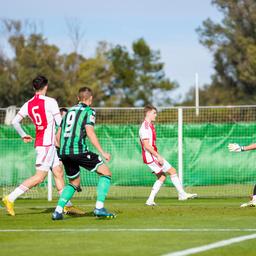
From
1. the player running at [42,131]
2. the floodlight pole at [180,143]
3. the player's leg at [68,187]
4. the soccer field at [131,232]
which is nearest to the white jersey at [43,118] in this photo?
the player running at [42,131]

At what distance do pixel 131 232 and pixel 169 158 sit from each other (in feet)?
40.1

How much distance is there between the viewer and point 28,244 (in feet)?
30.7

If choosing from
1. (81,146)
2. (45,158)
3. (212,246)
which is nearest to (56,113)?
(45,158)

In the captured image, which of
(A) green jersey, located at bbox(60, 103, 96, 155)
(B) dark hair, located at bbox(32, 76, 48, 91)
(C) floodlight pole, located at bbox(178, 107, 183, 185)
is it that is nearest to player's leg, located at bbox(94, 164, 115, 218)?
(A) green jersey, located at bbox(60, 103, 96, 155)

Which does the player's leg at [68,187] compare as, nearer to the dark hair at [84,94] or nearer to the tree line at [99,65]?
the dark hair at [84,94]

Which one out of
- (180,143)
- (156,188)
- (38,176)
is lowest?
(156,188)

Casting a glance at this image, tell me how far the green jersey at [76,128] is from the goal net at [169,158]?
383 inches

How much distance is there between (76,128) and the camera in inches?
492

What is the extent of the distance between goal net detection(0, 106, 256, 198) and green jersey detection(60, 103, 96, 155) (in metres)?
9.73

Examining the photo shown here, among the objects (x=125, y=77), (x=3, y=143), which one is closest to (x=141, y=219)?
(x=3, y=143)

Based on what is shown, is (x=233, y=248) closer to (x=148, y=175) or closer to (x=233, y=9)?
(x=148, y=175)

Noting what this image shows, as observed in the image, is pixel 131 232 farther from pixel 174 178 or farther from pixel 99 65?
pixel 99 65

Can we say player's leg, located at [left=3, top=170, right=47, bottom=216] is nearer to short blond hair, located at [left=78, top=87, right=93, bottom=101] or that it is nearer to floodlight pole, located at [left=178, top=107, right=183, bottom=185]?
short blond hair, located at [left=78, top=87, right=93, bottom=101]

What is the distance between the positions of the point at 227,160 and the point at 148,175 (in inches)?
85.9
